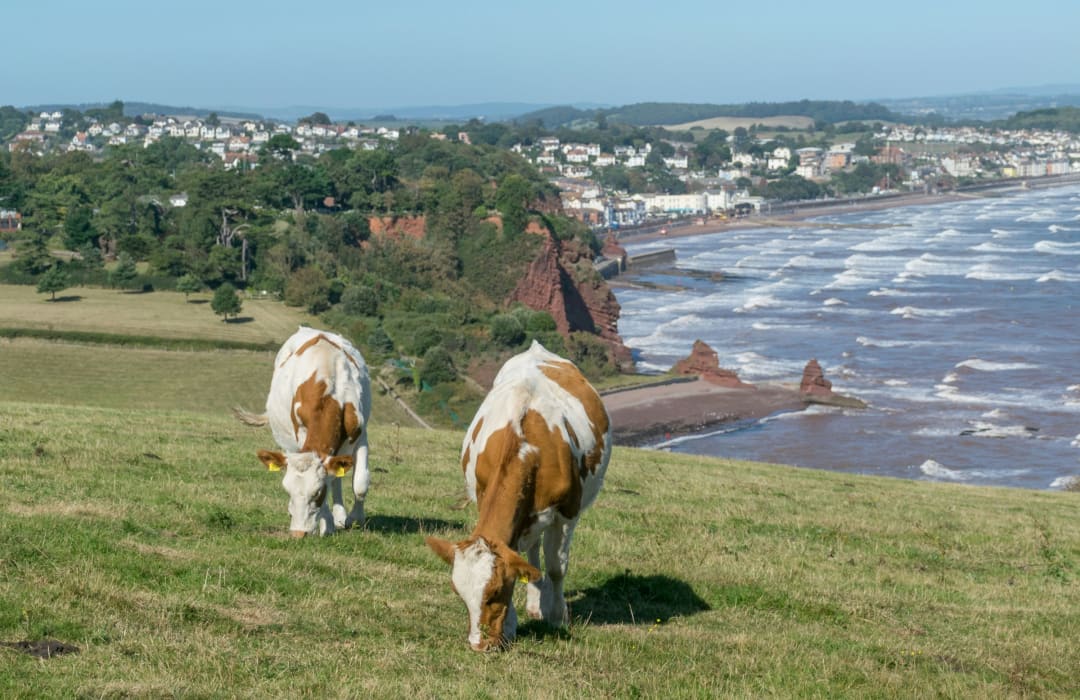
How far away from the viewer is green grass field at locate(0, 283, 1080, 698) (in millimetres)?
9945

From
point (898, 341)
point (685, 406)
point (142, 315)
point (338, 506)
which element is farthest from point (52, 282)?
point (338, 506)

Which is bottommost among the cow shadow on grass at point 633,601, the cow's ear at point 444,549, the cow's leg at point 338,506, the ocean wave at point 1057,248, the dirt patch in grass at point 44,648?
the ocean wave at point 1057,248

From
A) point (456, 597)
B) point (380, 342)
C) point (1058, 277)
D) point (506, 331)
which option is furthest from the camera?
point (1058, 277)

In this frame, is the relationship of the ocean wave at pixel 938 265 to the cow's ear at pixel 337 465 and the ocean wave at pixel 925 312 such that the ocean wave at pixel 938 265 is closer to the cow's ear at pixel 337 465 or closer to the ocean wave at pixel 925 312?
the ocean wave at pixel 925 312

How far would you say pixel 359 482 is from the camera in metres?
15.4

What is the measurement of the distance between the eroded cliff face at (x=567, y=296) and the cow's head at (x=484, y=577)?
309 feet

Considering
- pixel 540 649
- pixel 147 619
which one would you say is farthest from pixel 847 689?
pixel 147 619

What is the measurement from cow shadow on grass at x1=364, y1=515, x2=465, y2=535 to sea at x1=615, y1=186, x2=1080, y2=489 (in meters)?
41.2

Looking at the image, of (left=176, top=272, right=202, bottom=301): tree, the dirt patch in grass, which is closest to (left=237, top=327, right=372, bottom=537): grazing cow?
the dirt patch in grass

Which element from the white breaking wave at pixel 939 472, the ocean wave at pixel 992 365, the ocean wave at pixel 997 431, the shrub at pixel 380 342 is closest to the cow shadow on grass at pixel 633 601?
the white breaking wave at pixel 939 472

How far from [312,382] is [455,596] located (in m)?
4.11

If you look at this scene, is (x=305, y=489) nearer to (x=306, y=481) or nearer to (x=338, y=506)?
(x=306, y=481)

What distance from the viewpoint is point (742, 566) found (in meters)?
15.9

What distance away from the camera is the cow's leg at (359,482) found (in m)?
15.4
